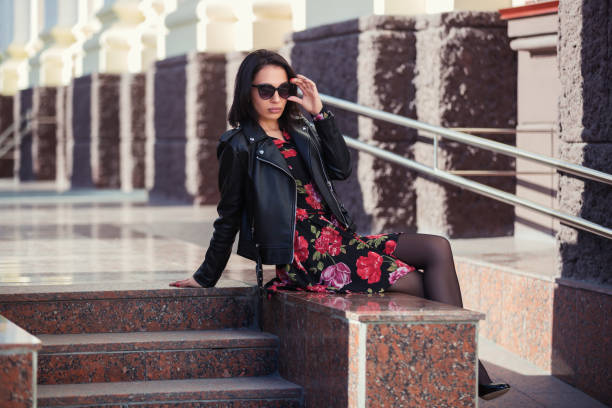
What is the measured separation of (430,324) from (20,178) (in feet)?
62.6

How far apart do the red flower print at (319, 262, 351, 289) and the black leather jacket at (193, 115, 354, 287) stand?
17 cm

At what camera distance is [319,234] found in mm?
5238

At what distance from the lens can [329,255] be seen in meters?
5.19

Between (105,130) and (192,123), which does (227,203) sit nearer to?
(192,123)

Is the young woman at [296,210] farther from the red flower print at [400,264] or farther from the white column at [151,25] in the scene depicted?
the white column at [151,25]

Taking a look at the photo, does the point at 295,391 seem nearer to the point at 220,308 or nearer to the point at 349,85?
the point at 220,308

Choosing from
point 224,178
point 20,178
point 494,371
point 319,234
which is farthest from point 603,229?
point 20,178

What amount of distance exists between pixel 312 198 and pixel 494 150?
153cm

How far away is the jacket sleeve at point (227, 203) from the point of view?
5.34 m

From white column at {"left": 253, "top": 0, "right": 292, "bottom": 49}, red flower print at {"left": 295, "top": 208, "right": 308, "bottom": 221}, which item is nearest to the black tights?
red flower print at {"left": 295, "top": 208, "right": 308, "bottom": 221}

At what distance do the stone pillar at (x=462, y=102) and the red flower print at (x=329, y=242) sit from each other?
3.15 meters

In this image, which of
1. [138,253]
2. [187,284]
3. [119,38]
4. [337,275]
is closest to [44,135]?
[119,38]

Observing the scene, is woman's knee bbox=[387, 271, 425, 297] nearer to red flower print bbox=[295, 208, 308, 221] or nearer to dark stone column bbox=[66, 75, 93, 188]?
red flower print bbox=[295, 208, 308, 221]

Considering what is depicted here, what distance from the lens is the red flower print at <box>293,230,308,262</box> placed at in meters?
5.20
